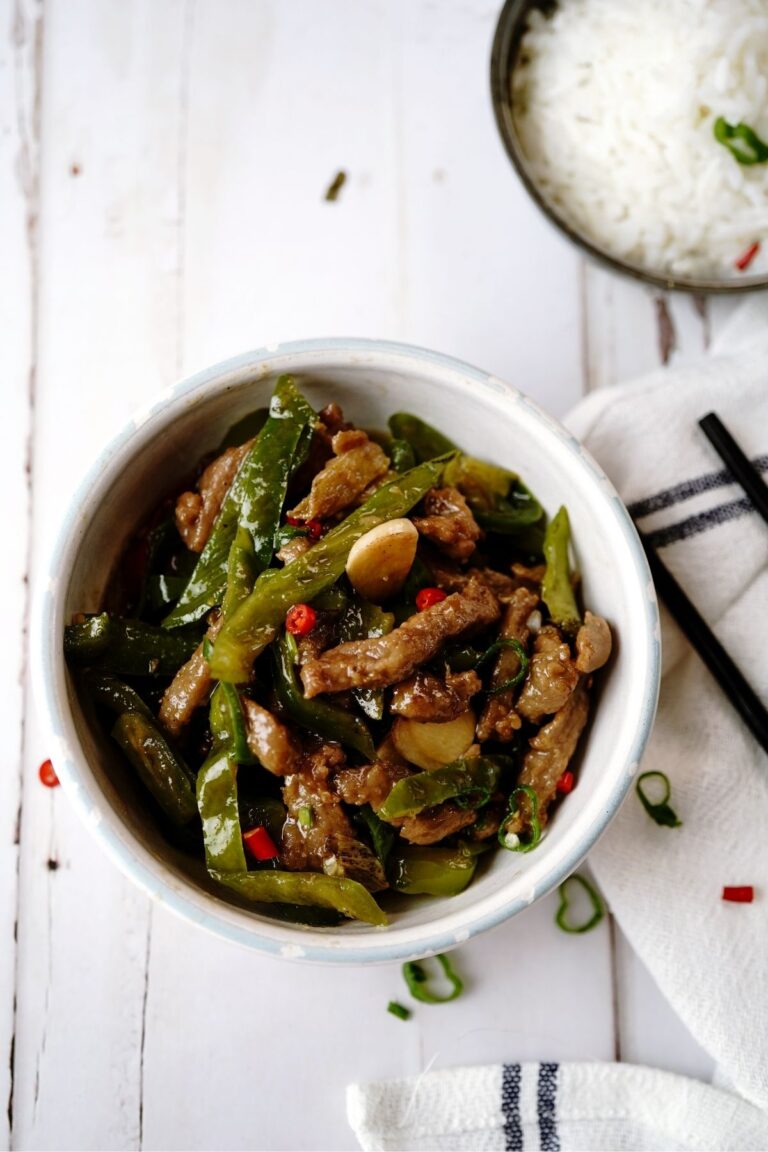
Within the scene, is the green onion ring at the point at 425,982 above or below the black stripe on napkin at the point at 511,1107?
above

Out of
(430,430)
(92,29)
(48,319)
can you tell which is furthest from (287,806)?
(92,29)

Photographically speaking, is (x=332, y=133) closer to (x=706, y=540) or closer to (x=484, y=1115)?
(x=706, y=540)

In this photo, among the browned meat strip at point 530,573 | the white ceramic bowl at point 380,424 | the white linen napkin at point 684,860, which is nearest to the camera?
the white ceramic bowl at point 380,424

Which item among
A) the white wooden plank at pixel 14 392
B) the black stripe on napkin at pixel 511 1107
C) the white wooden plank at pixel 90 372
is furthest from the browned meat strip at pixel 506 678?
the white wooden plank at pixel 14 392

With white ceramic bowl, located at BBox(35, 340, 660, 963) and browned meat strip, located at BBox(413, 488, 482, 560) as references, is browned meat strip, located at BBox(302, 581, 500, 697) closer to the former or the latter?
browned meat strip, located at BBox(413, 488, 482, 560)

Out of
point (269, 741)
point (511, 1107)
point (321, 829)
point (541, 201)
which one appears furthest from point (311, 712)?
point (541, 201)

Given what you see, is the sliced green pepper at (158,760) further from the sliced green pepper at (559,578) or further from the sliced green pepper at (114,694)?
the sliced green pepper at (559,578)

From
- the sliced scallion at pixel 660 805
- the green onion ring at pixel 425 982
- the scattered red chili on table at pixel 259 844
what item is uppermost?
the scattered red chili on table at pixel 259 844

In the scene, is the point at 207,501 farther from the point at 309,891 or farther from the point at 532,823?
the point at 532,823
